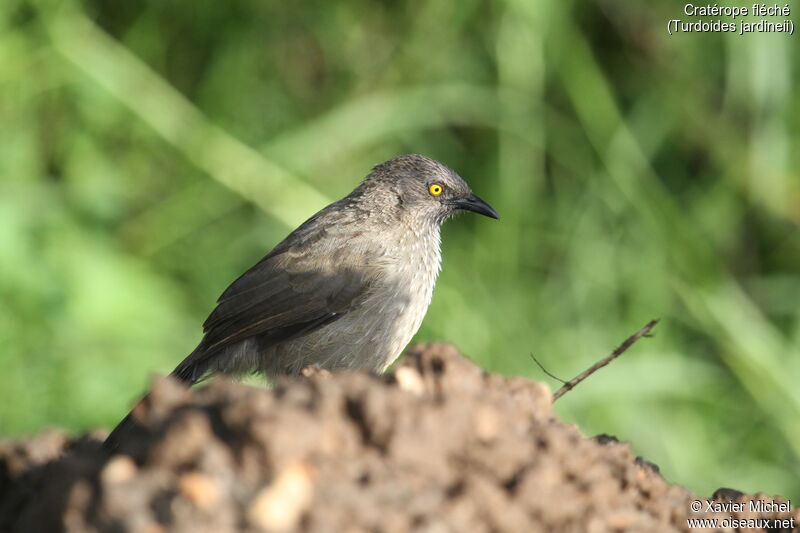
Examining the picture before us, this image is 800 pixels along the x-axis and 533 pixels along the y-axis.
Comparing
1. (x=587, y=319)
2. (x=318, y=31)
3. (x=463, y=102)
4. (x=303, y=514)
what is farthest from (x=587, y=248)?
(x=303, y=514)

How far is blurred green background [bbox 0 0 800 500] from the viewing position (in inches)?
236

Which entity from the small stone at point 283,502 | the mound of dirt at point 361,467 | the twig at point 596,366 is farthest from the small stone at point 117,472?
the twig at point 596,366

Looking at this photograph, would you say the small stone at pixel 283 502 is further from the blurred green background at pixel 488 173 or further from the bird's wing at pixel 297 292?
the blurred green background at pixel 488 173

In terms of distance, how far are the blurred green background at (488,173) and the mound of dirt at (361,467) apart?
362 centimetres

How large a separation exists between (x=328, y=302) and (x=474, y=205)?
95cm

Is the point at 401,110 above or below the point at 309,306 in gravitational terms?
above

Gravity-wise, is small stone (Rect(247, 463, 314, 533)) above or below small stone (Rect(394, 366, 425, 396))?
below

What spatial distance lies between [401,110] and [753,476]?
3.26 metres

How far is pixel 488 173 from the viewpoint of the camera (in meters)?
6.70

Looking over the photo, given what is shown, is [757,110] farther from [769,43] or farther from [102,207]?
[102,207]

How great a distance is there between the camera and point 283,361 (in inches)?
172

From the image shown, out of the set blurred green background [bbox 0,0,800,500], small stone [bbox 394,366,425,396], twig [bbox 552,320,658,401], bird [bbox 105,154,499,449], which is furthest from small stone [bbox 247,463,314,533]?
blurred green background [bbox 0,0,800,500]

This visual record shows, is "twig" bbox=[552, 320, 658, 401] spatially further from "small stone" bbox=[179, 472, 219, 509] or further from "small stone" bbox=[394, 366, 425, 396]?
"small stone" bbox=[179, 472, 219, 509]

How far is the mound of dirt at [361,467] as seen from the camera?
1.72 metres
